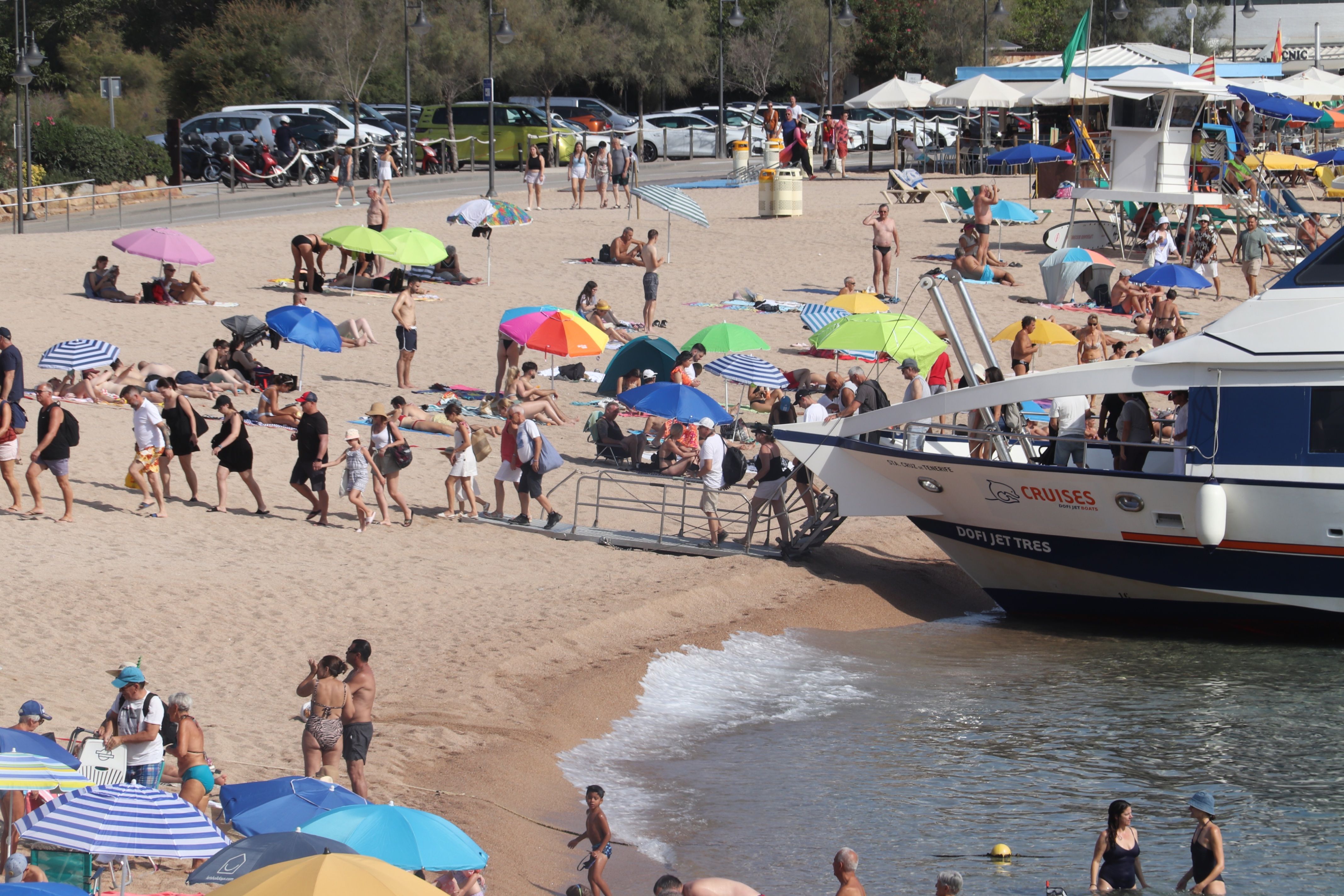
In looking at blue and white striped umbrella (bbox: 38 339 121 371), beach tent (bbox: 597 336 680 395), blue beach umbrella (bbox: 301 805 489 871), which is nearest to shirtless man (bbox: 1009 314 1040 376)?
beach tent (bbox: 597 336 680 395)

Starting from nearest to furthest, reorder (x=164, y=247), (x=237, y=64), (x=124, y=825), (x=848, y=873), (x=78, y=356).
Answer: (x=124, y=825), (x=848, y=873), (x=78, y=356), (x=164, y=247), (x=237, y=64)

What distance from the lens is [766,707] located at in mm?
13641

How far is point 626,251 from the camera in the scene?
31.1m

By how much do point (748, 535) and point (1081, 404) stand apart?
3766mm

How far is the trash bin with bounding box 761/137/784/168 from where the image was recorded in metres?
39.3

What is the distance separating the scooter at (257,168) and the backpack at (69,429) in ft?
82.8

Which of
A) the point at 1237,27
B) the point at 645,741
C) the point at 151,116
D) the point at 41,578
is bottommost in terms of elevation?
the point at 645,741

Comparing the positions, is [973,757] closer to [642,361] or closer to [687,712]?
[687,712]

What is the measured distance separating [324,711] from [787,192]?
2703 centimetres

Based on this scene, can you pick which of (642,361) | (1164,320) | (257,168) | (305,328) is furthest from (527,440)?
(257,168)

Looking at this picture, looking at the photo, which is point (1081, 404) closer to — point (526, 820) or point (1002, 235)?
point (526, 820)

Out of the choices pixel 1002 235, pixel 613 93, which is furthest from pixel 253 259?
pixel 613 93

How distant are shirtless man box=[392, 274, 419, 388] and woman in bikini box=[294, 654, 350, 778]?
40.2 ft

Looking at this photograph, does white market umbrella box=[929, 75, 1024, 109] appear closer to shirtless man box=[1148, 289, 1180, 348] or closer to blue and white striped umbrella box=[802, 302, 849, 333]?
shirtless man box=[1148, 289, 1180, 348]
